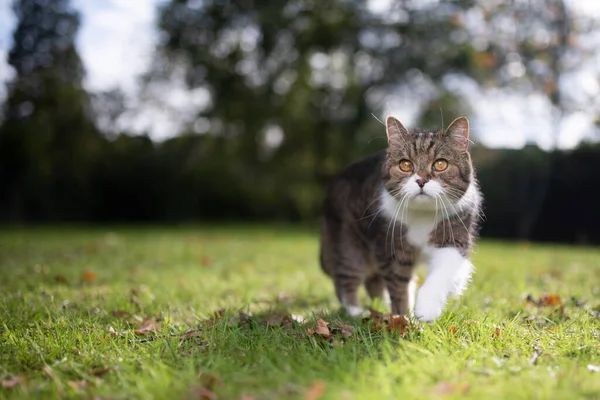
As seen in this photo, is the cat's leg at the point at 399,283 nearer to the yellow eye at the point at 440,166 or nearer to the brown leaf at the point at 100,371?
the yellow eye at the point at 440,166

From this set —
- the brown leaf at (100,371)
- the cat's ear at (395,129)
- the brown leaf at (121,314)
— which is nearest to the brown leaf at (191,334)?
the brown leaf at (100,371)

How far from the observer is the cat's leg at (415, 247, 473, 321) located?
2711 mm

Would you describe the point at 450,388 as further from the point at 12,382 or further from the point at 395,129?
the point at 12,382

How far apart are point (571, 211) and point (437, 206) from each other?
8.80m

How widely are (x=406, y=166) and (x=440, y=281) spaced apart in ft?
2.15

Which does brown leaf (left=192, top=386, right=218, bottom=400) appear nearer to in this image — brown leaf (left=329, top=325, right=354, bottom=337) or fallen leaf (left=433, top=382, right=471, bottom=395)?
fallen leaf (left=433, top=382, right=471, bottom=395)

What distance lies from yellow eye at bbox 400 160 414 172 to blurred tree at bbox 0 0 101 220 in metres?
15.8

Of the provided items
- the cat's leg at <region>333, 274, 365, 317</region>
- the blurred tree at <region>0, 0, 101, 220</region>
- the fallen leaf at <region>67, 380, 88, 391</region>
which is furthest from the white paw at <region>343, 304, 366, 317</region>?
the blurred tree at <region>0, 0, 101, 220</region>

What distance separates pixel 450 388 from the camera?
5.91 feet

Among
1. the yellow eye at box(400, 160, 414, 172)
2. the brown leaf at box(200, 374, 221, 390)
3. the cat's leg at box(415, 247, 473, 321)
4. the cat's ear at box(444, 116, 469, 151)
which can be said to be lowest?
the brown leaf at box(200, 374, 221, 390)

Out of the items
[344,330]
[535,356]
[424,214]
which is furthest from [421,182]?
[535,356]

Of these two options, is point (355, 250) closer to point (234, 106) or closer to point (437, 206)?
point (437, 206)

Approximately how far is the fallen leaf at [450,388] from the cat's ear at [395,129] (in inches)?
58.1

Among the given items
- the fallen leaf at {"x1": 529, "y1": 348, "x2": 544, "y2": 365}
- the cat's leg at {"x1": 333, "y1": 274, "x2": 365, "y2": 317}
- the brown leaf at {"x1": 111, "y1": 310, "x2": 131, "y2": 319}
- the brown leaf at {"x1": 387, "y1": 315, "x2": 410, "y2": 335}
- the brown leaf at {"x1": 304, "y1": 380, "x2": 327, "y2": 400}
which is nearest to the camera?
the brown leaf at {"x1": 304, "y1": 380, "x2": 327, "y2": 400}
